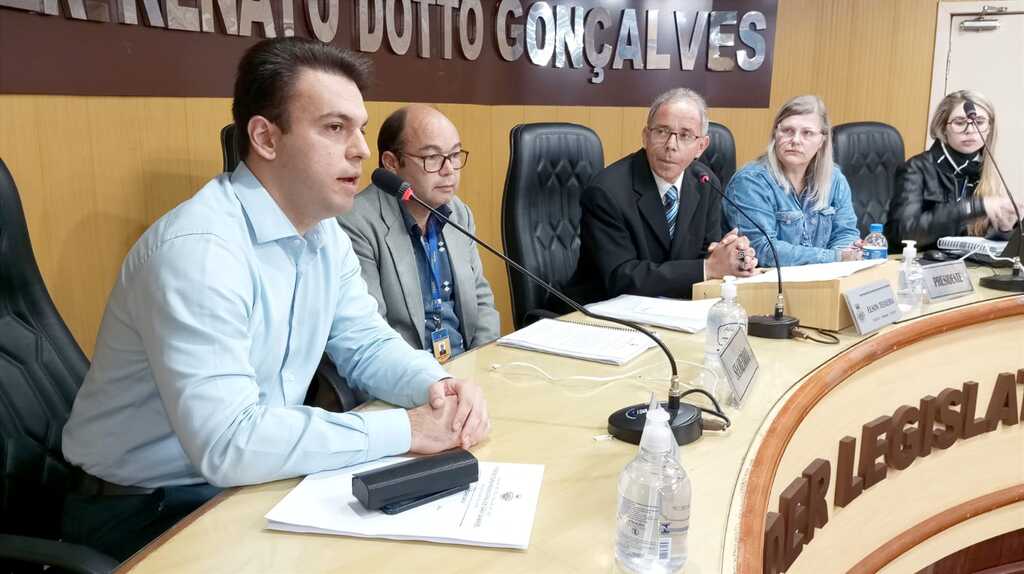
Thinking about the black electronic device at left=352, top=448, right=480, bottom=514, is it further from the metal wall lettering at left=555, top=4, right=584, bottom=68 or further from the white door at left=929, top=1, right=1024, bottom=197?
the white door at left=929, top=1, right=1024, bottom=197

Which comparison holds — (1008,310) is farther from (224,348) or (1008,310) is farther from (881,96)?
(881,96)

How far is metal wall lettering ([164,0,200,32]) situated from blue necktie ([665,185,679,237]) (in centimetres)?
149

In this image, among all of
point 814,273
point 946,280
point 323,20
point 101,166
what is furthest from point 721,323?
point 323,20

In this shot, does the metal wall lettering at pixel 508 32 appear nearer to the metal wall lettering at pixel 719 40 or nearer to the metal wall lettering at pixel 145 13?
the metal wall lettering at pixel 719 40

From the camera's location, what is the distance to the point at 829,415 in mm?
1543

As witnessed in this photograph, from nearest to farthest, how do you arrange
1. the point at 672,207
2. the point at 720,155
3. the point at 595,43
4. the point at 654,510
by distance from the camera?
the point at 654,510, the point at 672,207, the point at 720,155, the point at 595,43

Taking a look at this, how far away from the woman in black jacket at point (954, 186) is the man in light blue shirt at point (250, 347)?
2.48 m

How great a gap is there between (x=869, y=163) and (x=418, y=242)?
2.42 m

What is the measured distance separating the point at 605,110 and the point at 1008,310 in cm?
253

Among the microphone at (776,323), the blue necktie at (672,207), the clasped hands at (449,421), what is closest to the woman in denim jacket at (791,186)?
the blue necktie at (672,207)

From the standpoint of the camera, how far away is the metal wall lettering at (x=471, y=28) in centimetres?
356

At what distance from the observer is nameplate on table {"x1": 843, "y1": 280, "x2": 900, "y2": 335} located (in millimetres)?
1778

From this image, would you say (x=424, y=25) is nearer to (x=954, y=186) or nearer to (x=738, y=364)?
(x=954, y=186)

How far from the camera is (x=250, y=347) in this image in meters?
1.22
